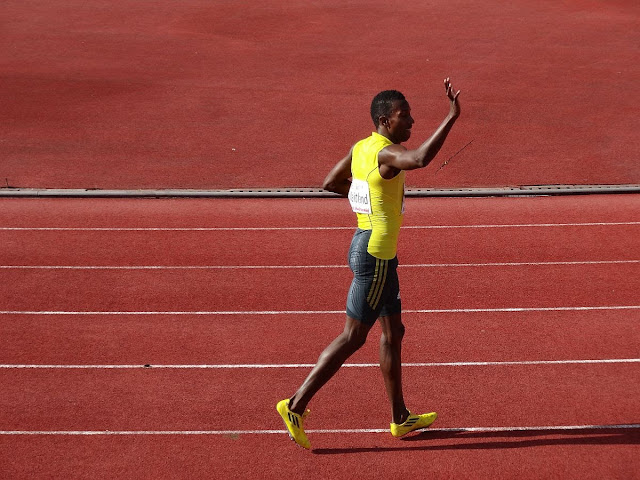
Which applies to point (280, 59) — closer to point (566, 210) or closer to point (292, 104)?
point (292, 104)

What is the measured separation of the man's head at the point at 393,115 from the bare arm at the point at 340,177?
0.37 metres

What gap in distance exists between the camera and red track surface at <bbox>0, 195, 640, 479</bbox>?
16.9 feet

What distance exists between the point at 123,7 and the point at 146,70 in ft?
17.3

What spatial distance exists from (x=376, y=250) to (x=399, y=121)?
0.74 m

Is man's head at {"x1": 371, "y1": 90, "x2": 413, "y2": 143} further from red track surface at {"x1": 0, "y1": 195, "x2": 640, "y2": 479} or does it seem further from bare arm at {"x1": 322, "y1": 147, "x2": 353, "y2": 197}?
red track surface at {"x1": 0, "y1": 195, "x2": 640, "y2": 479}

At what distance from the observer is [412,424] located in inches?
207

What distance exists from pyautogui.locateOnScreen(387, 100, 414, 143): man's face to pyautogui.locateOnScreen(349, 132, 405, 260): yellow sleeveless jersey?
0.06 metres

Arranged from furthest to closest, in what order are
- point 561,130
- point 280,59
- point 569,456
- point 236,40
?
point 236,40
point 280,59
point 561,130
point 569,456

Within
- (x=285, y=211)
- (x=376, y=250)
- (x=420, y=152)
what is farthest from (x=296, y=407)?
(x=285, y=211)

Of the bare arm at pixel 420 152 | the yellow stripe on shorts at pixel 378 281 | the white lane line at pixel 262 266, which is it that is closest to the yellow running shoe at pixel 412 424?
the yellow stripe on shorts at pixel 378 281

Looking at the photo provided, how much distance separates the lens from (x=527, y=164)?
11750 millimetres

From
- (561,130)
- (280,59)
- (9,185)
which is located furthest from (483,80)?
(9,185)

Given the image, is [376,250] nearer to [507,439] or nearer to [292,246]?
[507,439]

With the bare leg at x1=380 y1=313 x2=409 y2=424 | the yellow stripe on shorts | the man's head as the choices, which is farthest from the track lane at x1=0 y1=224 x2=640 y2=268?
the man's head
